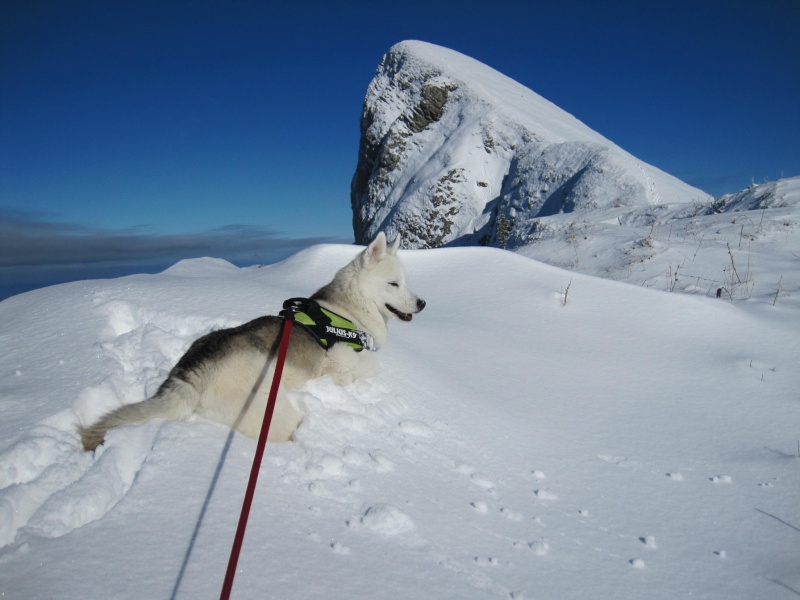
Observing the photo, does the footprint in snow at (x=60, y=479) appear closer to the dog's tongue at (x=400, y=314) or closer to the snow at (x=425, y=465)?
the snow at (x=425, y=465)

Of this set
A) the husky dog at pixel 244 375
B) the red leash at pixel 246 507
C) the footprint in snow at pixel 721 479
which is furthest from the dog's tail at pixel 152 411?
the footprint in snow at pixel 721 479

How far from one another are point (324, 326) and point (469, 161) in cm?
2182

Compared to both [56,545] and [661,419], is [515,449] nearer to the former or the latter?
[661,419]

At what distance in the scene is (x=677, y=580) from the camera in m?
1.98

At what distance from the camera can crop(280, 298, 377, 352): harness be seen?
3.16m

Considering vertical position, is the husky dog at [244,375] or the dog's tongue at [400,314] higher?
the dog's tongue at [400,314]

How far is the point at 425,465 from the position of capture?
8.68 ft

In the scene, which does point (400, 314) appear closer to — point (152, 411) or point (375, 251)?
point (375, 251)

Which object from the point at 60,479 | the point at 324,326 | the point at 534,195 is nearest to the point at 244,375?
the point at 324,326

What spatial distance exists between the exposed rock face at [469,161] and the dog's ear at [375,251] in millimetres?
12433

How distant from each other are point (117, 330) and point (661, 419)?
173 inches

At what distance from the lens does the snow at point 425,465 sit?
5.75 ft

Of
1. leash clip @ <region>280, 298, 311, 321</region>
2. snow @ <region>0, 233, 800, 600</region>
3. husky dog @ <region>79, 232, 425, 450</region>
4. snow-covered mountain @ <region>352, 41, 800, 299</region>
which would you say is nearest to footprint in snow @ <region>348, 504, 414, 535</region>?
snow @ <region>0, 233, 800, 600</region>

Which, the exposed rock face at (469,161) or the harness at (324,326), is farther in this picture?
the exposed rock face at (469,161)
